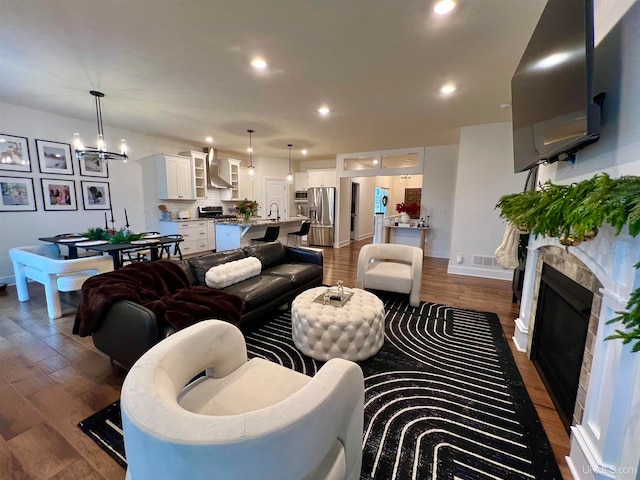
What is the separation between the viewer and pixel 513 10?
1887 mm

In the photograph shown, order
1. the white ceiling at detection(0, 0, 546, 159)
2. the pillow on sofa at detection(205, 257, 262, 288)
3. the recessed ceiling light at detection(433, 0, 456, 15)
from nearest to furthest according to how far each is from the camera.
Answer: the recessed ceiling light at detection(433, 0, 456, 15) < the white ceiling at detection(0, 0, 546, 159) < the pillow on sofa at detection(205, 257, 262, 288)

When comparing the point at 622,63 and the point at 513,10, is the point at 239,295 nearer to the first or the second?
the point at 622,63

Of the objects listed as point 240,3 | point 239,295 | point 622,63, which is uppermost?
point 240,3

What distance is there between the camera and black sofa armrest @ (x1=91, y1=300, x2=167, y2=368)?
1707mm

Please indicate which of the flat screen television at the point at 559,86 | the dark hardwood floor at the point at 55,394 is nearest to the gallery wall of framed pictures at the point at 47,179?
the dark hardwood floor at the point at 55,394

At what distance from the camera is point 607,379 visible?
1.18m

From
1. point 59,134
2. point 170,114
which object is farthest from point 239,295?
point 59,134

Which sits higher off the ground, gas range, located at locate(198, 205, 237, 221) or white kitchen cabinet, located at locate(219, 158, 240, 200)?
white kitchen cabinet, located at locate(219, 158, 240, 200)

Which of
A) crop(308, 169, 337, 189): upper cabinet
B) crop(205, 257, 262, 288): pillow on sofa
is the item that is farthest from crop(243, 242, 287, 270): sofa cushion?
crop(308, 169, 337, 189): upper cabinet

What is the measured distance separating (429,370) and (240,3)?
10.1 feet

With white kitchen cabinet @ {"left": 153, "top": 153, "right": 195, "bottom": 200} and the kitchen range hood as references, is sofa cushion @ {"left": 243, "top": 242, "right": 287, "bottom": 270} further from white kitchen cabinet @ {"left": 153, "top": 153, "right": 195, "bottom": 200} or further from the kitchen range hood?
the kitchen range hood

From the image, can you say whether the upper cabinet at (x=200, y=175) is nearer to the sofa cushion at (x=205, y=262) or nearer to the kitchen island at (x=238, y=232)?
the kitchen island at (x=238, y=232)

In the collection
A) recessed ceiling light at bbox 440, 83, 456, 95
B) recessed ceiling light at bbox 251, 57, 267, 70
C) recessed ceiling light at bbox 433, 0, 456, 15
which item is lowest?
recessed ceiling light at bbox 433, 0, 456, 15

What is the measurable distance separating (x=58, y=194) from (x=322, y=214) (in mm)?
5541
